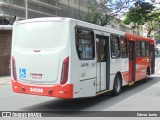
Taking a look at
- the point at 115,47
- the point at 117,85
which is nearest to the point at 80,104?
the point at 117,85

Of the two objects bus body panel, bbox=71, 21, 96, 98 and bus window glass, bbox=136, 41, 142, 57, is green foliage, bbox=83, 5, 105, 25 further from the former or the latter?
bus body panel, bbox=71, 21, 96, 98

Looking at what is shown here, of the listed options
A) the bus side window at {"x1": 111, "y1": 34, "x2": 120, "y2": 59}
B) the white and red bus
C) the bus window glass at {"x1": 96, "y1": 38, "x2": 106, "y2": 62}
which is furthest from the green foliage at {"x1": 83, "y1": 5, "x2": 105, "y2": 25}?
the white and red bus

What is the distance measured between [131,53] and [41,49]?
683 cm

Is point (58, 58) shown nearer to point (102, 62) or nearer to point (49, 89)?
point (49, 89)

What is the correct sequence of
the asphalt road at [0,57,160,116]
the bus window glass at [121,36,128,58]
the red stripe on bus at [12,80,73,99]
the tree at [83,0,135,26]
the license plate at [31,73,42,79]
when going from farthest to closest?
the tree at [83,0,135,26] < the bus window glass at [121,36,128,58] < the asphalt road at [0,57,160,116] < the license plate at [31,73,42,79] < the red stripe on bus at [12,80,73,99]

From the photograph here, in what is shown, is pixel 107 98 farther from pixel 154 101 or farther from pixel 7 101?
pixel 7 101

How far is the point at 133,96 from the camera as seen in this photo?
1335 centimetres

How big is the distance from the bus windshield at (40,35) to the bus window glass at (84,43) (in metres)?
0.61

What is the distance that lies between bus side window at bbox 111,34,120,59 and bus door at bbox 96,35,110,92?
1.75 feet

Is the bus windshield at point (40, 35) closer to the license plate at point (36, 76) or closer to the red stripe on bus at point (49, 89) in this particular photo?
the license plate at point (36, 76)

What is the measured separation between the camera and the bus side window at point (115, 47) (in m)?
13.3

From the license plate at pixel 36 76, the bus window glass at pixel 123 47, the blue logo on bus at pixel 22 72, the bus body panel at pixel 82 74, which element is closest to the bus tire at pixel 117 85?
the bus window glass at pixel 123 47

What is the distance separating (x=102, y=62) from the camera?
40.2 feet

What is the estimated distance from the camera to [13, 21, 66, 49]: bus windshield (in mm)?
10047
